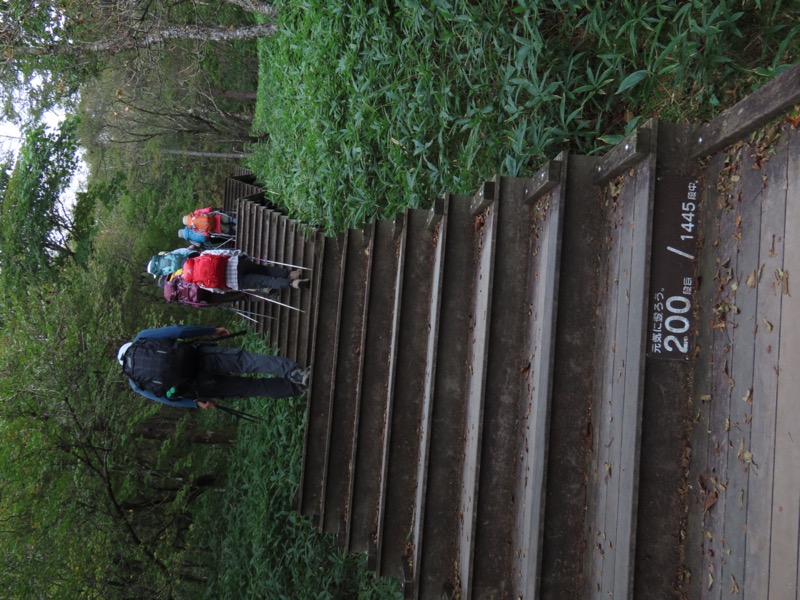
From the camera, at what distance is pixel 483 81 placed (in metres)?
4.93

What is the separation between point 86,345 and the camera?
11.1m

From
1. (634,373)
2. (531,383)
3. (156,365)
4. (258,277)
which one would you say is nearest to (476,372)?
(531,383)

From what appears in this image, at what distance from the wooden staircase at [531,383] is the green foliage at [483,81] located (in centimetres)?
84

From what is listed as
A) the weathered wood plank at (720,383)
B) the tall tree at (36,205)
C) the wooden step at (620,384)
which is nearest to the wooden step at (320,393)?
the wooden step at (620,384)

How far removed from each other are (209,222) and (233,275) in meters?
4.08

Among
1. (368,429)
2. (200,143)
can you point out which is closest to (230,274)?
(368,429)

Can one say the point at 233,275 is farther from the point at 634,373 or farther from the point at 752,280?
the point at 752,280

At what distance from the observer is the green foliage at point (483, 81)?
3.59 meters

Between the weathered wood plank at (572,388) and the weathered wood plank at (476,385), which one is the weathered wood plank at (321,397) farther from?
the weathered wood plank at (572,388)

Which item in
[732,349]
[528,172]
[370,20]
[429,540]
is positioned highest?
[370,20]

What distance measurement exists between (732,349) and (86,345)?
11384 mm

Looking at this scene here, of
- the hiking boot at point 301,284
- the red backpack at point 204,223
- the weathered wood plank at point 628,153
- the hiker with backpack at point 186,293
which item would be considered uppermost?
the red backpack at point 204,223

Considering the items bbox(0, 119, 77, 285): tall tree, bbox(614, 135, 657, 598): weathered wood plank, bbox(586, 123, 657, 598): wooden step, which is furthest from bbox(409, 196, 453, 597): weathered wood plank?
bbox(0, 119, 77, 285): tall tree

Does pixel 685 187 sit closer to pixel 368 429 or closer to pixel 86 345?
pixel 368 429
